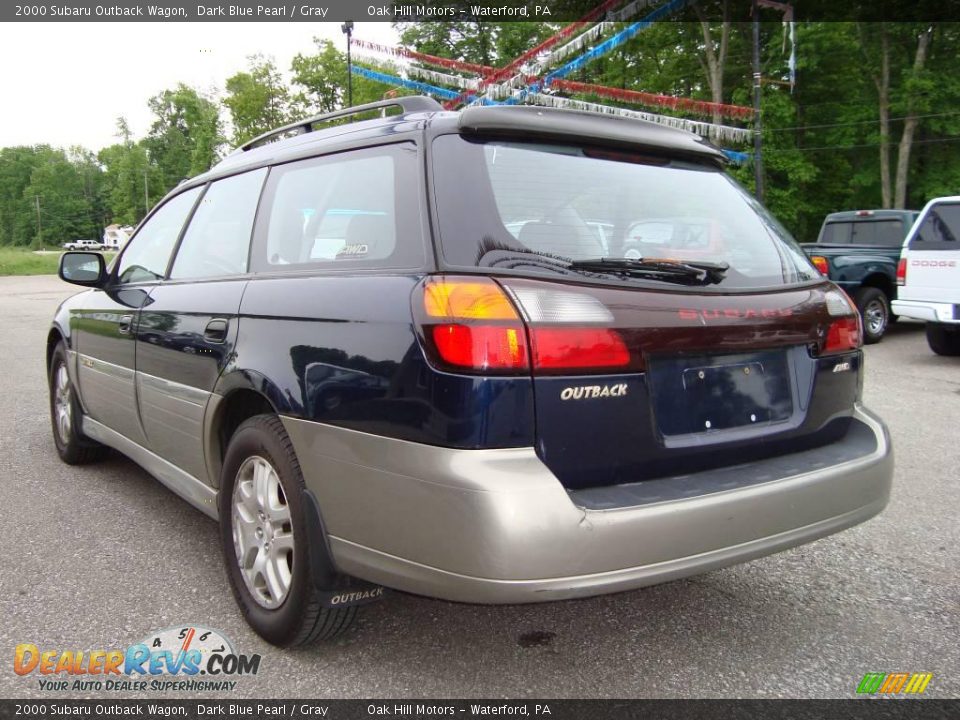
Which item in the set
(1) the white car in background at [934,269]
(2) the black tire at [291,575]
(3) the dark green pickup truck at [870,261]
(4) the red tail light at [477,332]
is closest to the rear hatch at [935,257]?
(1) the white car in background at [934,269]

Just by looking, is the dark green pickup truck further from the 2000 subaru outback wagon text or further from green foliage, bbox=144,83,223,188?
green foliage, bbox=144,83,223,188

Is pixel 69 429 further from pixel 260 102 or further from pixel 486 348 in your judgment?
pixel 260 102

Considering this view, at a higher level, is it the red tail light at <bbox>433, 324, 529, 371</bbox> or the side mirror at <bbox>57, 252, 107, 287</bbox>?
the side mirror at <bbox>57, 252, 107, 287</bbox>

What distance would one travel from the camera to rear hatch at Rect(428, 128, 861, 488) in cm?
201

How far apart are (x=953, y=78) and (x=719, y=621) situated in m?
28.9

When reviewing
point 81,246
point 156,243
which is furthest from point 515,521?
point 81,246

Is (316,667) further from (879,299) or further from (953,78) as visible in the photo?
(953,78)

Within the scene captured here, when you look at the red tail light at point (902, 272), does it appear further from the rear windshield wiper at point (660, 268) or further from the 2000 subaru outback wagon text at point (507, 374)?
the rear windshield wiper at point (660, 268)

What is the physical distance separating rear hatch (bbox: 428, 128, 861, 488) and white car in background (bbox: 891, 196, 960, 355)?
7237 millimetres

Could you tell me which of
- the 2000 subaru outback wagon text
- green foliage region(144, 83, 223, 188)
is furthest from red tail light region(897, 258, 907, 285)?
green foliage region(144, 83, 223, 188)

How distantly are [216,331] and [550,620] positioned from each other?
1.62m

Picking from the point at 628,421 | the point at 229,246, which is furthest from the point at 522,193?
the point at 229,246

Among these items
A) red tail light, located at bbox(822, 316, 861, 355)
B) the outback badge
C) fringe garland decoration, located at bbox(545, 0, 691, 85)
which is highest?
fringe garland decoration, located at bbox(545, 0, 691, 85)

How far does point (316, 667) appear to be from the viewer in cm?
248
